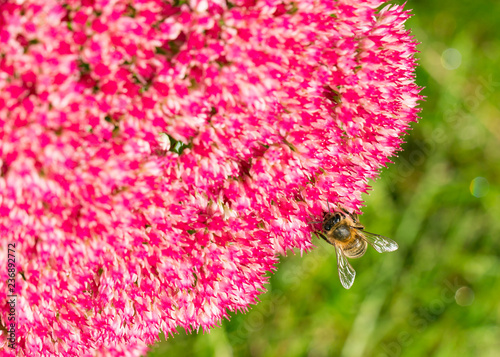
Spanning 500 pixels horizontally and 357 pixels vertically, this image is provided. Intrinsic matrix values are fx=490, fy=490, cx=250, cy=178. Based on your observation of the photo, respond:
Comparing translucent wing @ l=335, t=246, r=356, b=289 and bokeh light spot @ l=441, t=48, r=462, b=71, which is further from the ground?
bokeh light spot @ l=441, t=48, r=462, b=71

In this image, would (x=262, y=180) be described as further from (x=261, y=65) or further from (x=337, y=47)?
(x=337, y=47)

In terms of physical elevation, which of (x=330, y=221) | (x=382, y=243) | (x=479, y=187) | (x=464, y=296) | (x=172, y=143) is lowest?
(x=464, y=296)

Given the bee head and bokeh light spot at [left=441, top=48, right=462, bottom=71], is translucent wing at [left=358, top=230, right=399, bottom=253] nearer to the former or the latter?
the bee head

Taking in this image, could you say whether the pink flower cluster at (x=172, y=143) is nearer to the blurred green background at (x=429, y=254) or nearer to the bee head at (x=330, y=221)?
the bee head at (x=330, y=221)

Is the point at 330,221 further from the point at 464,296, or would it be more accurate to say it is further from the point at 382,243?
the point at 464,296

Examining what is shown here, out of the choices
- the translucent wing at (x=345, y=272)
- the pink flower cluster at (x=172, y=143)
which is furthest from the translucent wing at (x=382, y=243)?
the pink flower cluster at (x=172, y=143)

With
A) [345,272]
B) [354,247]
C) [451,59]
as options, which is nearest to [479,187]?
[451,59]

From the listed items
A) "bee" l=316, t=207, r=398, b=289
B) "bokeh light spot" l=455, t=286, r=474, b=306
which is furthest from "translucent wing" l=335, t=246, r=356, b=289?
"bokeh light spot" l=455, t=286, r=474, b=306

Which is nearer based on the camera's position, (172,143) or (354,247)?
(172,143)
